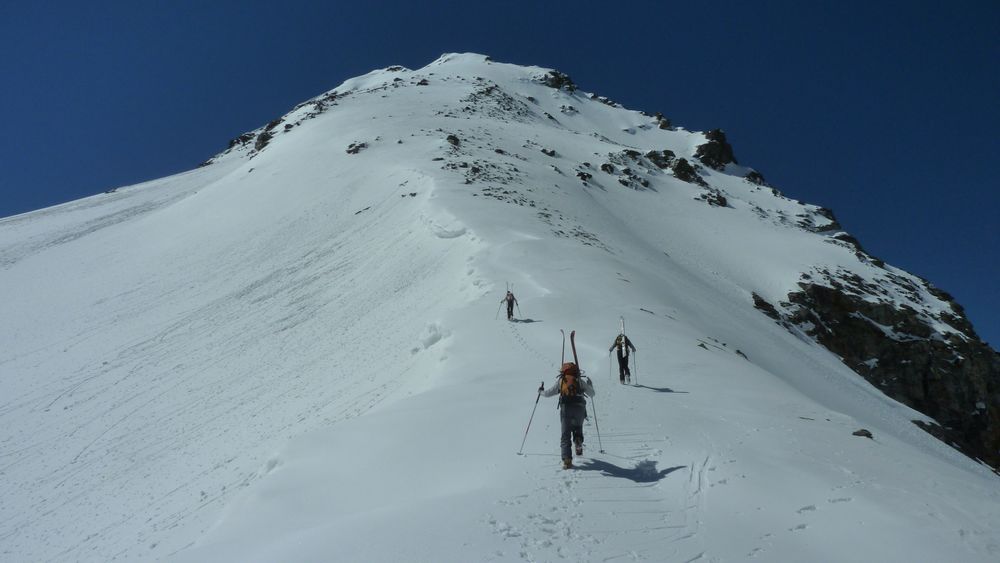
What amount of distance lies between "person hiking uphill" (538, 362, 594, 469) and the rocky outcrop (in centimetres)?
3553

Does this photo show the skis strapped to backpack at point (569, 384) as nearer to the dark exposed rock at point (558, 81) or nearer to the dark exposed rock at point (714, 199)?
the dark exposed rock at point (714, 199)

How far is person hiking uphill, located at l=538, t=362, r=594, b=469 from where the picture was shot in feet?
24.6

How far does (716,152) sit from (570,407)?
297 ft

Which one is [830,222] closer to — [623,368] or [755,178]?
[755,178]

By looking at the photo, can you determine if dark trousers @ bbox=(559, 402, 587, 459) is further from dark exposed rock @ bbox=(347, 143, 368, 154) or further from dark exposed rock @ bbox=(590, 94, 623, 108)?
dark exposed rock @ bbox=(590, 94, 623, 108)

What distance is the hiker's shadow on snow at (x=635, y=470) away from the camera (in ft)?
23.9

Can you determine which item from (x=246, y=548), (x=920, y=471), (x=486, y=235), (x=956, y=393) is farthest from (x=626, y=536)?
(x=956, y=393)

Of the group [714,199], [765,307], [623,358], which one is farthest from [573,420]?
[714,199]

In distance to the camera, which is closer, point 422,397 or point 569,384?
point 569,384

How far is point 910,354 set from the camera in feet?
145

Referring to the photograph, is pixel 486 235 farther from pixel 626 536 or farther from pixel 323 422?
pixel 626 536

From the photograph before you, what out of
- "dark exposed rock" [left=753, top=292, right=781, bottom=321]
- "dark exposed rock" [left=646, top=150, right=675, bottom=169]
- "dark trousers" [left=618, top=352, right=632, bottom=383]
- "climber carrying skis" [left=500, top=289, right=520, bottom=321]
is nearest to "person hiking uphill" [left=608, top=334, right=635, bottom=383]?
"dark trousers" [left=618, top=352, right=632, bottom=383]

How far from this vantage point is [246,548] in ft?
18.9

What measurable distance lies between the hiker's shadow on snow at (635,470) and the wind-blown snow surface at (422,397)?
0.04m
